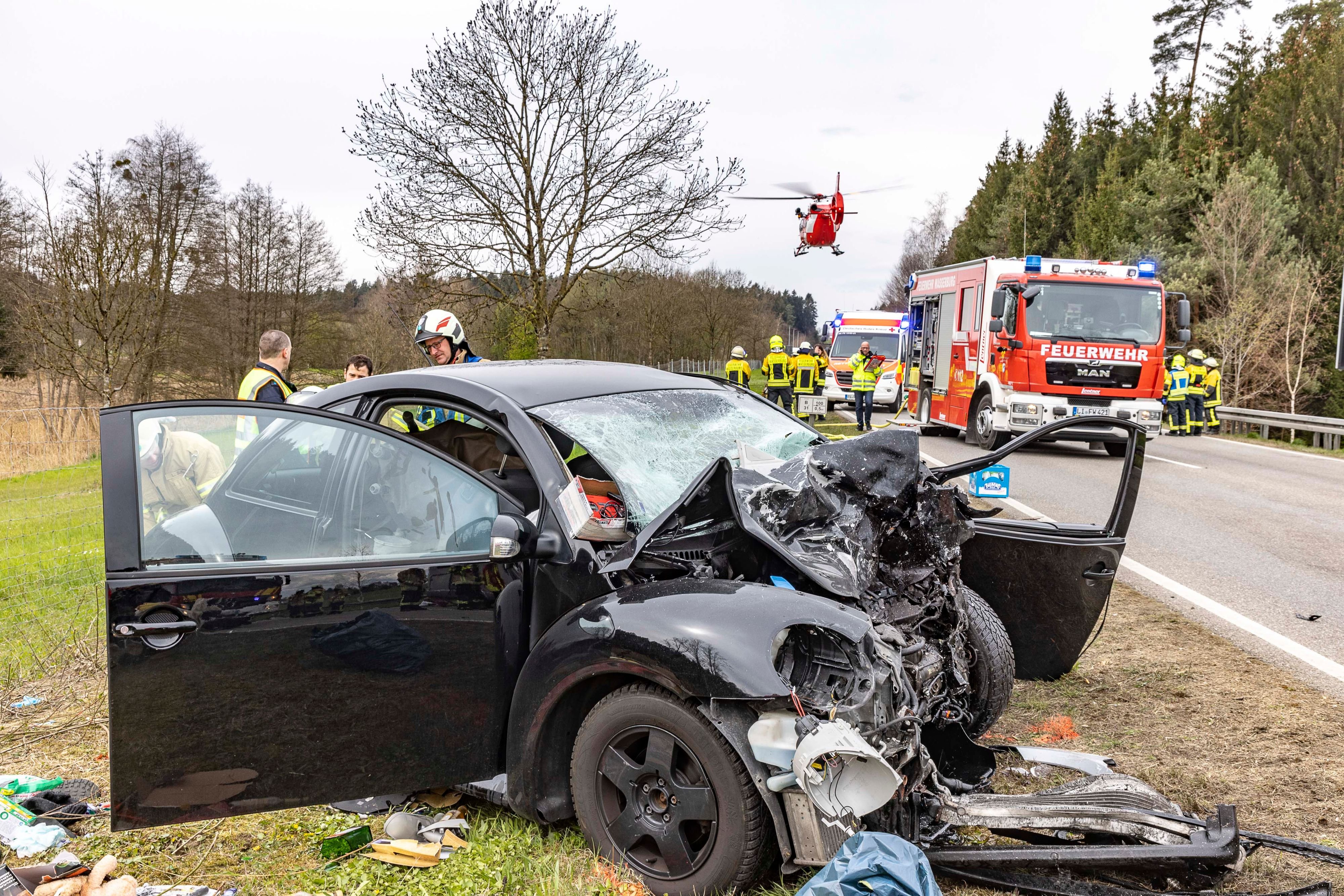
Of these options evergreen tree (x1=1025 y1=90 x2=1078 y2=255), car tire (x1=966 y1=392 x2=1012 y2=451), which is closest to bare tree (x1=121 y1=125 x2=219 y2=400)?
car tire (x1=966 y1=392 x2=1012 y2=451)

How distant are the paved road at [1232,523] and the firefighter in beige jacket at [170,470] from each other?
4917mm

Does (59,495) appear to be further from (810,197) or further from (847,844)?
(810,197)

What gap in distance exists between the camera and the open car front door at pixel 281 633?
2713 millimetres

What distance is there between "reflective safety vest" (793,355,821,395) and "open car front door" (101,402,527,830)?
14817 millimetres

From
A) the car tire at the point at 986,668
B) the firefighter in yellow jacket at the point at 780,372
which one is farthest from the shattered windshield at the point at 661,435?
the firefighter in yellow jacket at the point at 780,372

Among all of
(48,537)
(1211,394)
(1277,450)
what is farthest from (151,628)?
(1211,394)

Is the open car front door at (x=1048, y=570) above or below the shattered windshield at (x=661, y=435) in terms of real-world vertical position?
below

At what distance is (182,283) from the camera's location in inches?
1116

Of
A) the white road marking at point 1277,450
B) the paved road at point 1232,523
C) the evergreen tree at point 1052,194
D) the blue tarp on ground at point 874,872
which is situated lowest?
the paved road at point 1232,523

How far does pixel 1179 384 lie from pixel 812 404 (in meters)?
8.90

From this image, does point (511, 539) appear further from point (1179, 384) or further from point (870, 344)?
point (870, 344)

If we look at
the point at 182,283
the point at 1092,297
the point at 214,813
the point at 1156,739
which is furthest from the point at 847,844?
the point at 182,283

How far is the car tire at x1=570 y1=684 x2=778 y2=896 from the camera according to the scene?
97.8 inches

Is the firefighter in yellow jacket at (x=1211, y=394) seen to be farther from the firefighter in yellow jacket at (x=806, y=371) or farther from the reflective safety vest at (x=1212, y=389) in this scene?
the firefighter in yellow jacket at (x=806, y=371)
